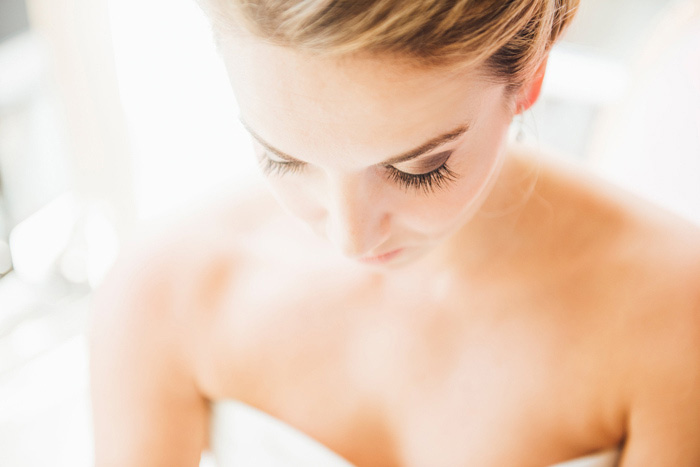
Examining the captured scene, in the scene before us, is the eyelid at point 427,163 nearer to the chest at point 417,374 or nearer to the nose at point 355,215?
the nose at point 355,215

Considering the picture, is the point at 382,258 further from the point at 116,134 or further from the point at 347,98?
the point at 116,134

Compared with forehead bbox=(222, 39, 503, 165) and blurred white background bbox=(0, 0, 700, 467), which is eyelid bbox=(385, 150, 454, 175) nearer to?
forehead bbox=(222, 39, 503, 165)

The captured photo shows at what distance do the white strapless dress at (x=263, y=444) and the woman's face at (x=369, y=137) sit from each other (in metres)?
0.31

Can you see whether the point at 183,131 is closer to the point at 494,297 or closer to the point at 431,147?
the point at 494,297

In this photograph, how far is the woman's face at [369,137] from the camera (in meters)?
0.52

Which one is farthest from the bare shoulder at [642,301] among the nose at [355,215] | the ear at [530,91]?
the nose at [355,215]

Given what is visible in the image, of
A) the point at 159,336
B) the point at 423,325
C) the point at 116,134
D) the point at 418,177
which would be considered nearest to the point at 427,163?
the point at 418,177

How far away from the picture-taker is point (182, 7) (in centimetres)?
137

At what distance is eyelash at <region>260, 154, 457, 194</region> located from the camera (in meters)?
0.60

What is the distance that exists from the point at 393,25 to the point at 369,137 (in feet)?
0.30

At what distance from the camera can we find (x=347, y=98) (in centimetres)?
52

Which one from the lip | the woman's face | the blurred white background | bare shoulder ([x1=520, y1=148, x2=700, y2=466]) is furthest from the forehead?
the blurred white background

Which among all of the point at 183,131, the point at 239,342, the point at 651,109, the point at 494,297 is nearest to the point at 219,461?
the point at 239,342

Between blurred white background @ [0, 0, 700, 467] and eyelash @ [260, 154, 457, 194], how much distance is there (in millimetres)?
513
